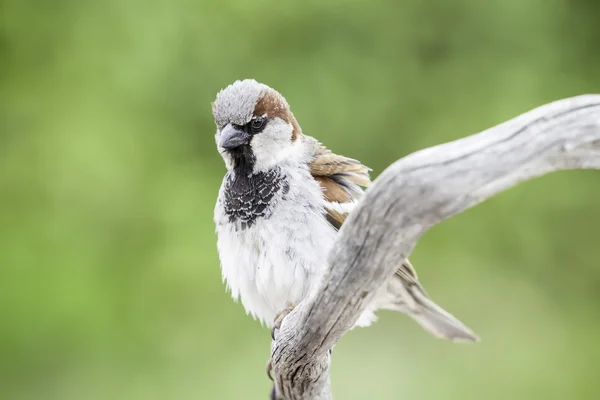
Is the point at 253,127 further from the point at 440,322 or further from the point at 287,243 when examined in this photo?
the point at 440,322

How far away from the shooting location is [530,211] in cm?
280

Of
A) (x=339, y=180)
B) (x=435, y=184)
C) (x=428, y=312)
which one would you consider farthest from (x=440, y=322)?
(x=435, y=184)

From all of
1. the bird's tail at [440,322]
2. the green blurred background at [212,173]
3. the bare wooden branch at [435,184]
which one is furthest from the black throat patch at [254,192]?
the green blurred background at [212,173]

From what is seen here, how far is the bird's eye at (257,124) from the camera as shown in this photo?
1.55m

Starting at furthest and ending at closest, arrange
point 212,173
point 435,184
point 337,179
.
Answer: point 212,173 < point 337,179 < point 435,184

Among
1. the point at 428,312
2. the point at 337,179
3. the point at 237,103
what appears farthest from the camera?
the point at 428,312

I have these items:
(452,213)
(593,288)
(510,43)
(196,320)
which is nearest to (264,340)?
(196,320)

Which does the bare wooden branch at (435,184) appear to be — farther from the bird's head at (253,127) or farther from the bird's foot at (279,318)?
the bird's head at (253,127)

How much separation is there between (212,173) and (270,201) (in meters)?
1.17

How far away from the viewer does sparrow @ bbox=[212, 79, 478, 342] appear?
154cm

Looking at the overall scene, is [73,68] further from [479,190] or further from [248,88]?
[479,190]

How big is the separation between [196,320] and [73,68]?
1.02 metres

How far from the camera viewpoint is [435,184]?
3.48 feet

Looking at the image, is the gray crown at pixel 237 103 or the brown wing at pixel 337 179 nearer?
the gray crown at pixel 237 103
